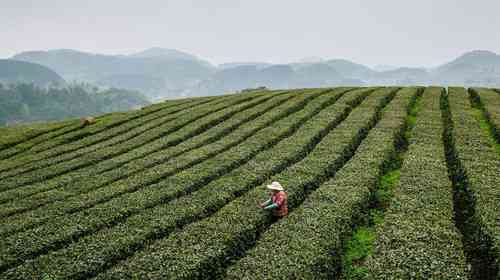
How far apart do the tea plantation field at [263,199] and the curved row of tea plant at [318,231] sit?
0.05 meters

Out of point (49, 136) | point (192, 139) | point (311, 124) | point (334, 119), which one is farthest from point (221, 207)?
point (49, 136)

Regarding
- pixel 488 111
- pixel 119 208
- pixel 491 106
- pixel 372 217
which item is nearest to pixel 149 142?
pixel 119 208

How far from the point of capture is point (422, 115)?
28969mm

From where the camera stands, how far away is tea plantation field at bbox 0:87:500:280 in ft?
35.7

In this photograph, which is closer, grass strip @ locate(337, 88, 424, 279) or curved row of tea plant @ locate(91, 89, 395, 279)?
curved row of tea plant @ locate(91, 89, 395, 279)

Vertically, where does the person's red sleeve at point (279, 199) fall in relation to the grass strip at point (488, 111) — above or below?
below

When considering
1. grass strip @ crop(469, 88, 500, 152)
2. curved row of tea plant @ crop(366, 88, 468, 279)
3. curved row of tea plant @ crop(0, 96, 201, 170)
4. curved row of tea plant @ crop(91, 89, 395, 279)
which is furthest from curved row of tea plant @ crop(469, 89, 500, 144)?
curved row of tea plant @ crop(0, 96, 201, 170)

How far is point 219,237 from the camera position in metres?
12.2

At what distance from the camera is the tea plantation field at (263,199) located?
1088 cm

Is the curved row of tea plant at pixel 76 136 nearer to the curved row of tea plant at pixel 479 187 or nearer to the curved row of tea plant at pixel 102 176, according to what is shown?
the curved row of tea plant at pixel 102 176

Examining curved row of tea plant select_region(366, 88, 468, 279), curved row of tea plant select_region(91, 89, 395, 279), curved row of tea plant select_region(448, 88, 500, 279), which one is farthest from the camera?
curved row of tea plant select_region(448, 88, 500, 279)

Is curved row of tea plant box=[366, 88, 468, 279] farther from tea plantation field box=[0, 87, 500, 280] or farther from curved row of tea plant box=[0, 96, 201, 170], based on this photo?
curved row of tea plant box=[0, 96, 201, 170]

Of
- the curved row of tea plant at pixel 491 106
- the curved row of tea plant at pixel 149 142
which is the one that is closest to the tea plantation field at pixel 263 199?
the curved row of tea plant at pixel 149 142

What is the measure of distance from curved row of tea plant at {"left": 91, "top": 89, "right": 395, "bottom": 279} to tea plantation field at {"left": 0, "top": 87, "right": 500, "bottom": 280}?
59mm
